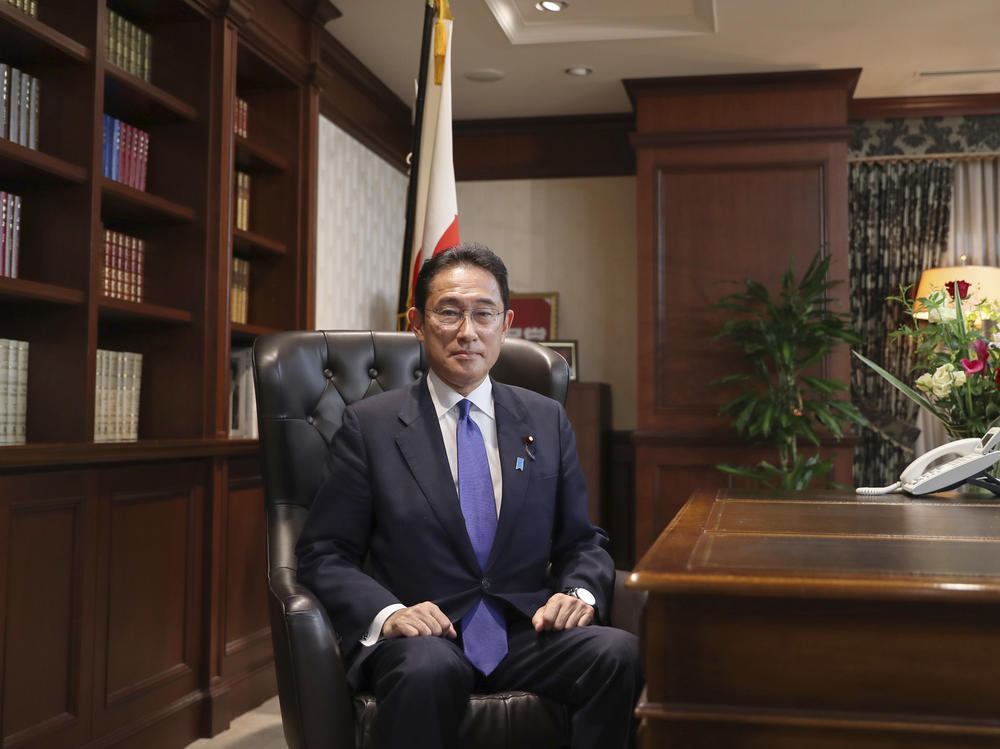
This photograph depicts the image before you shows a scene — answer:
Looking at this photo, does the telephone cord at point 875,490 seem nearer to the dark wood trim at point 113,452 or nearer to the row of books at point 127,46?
the dark wood trim at point 113,452

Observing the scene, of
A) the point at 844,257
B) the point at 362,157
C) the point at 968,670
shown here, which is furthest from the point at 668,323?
the point at 968,670

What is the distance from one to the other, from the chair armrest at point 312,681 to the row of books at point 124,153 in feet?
5.93

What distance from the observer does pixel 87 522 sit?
8.96 feet

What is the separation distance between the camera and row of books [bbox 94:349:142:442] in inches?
119

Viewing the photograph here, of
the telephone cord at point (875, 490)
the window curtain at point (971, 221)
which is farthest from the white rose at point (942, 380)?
the window curtain at point (971, 221)

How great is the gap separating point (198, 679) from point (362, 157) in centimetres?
288

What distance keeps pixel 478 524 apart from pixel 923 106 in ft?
15.4

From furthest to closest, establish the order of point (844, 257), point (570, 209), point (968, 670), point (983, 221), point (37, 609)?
1. point (570, 209)
2. point (983, 221)
3. point (844, 257)
4. point (37, 609)
5. point (968, 670)

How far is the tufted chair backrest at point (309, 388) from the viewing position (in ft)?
7.16

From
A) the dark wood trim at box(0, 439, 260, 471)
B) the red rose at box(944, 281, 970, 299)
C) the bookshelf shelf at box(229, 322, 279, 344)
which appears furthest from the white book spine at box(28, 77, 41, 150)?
the red rose at box(944, 281, 970, 299)

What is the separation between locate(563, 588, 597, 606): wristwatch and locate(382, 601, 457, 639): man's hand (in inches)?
9.9

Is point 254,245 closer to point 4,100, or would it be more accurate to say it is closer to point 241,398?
point 241,398

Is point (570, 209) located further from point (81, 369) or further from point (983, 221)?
point (81, 369)

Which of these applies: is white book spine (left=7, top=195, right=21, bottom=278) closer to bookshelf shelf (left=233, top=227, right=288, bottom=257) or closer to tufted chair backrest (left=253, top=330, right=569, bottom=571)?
tufted chair backrest (left=253, top=330, right=569, bottom=571)
